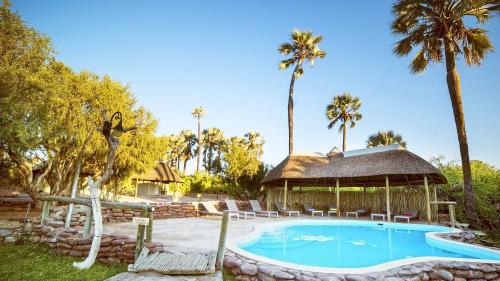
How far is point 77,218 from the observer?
26.0 feet

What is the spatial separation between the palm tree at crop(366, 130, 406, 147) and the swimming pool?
57.2 feet

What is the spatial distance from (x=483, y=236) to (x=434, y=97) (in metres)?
8.72

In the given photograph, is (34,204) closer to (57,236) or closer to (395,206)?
(57,236)

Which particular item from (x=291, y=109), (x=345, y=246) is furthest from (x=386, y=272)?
(x=291, y=109)

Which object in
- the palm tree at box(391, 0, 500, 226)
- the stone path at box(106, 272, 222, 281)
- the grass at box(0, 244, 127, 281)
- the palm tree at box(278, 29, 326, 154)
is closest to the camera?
the stone path at box(106, 272, 222, 281)

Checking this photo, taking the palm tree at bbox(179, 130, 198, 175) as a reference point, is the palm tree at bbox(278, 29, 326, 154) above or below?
above

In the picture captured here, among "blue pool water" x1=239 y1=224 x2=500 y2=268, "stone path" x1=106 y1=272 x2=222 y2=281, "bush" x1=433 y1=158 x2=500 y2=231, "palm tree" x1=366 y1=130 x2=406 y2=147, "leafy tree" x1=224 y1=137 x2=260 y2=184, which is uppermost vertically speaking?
"palm tree" x1=366 y1=130 x2=406 y2=147

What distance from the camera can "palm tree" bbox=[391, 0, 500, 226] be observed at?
36.3 feet

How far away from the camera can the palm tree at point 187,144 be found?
43.7 metres

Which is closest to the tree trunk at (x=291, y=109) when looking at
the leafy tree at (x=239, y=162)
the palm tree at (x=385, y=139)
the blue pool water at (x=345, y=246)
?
the leafy tree at (x=239, y=162)

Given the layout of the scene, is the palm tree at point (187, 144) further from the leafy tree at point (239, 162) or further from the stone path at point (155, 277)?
the stone path at point (155, 277)

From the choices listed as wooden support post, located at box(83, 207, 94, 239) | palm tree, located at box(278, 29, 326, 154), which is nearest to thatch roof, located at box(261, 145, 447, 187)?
palm tree, located at box(278, 29, 326, 154)

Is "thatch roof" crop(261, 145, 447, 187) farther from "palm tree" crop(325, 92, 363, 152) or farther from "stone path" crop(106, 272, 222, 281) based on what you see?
"stone path" crop(106, 272, 222, 281)

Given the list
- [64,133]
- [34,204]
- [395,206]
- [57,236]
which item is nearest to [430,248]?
[395,206]
